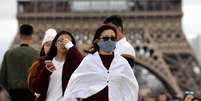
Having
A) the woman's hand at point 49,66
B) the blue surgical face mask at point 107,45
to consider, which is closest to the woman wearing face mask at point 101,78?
the blue surgical face mask at point 107,45

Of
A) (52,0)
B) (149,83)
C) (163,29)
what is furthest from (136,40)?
(149,83)

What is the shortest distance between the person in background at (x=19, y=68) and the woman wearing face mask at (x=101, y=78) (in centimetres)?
286

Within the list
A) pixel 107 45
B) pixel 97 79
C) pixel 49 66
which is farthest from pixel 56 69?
pixel 107 45

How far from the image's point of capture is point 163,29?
174ft

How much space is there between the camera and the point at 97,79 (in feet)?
28.1

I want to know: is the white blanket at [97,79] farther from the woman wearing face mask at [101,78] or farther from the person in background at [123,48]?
the person in background at [123,48]

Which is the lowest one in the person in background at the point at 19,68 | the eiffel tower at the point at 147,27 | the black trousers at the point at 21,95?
the eiffel tower at the point at 147,27

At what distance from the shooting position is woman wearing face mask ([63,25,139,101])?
8516mm

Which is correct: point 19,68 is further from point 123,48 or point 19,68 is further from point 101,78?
point 101,78

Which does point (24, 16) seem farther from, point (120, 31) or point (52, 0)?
point (120, 31)

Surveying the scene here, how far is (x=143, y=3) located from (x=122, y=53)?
152ft

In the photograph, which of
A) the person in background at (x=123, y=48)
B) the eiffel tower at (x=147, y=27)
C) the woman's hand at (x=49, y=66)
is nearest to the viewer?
the woman's hand at (x=49, y=66)

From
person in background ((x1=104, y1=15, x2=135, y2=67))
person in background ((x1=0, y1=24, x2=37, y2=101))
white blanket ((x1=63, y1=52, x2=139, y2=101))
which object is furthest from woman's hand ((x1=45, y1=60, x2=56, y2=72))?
person in background ((x1=0, y1=24, x2=37, y2=101))

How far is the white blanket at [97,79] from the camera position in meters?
8.52
